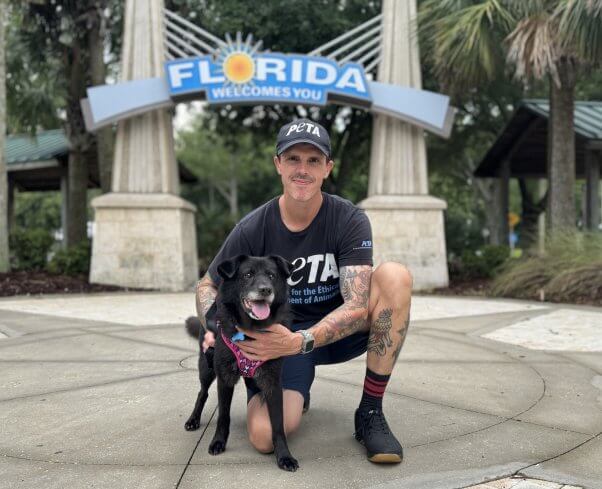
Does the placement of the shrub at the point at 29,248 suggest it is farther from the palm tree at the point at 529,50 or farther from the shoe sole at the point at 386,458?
the shoe sole at the point at 386,458

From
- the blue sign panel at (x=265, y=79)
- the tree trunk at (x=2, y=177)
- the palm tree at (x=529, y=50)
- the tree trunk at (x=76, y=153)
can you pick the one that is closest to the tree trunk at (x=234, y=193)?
the tree trunk at (x=76, y=153)

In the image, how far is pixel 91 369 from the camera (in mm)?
4293

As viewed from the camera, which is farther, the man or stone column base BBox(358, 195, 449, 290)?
stone column base BBox(358, 195, 449, 290)

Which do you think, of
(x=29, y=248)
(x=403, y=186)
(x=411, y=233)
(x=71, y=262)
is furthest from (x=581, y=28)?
(x=29, y=248)

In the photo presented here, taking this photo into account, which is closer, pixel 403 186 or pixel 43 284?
pixel 43 284

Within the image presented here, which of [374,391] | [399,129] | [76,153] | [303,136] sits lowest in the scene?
[374,391]

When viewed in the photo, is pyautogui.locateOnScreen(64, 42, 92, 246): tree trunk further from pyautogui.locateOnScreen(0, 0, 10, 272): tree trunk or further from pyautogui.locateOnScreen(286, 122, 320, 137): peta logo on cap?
pyautogui.locateOnScreen(286, 122, 320, 137): peta logo on cap

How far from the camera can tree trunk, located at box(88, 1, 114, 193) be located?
48.0 feet

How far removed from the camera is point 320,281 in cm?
304

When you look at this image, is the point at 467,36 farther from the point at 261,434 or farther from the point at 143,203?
the point at 261,434

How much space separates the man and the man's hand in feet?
0.44

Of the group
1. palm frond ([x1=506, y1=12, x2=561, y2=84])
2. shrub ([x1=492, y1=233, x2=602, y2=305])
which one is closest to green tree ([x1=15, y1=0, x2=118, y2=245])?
→ palm frond ([x1=506, y1=12, x2=561, y2=84])

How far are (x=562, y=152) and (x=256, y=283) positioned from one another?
33.7 ft

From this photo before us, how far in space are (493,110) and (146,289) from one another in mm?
15331
